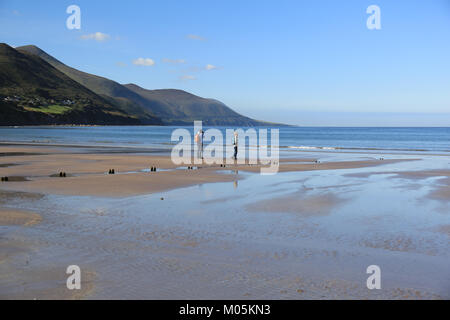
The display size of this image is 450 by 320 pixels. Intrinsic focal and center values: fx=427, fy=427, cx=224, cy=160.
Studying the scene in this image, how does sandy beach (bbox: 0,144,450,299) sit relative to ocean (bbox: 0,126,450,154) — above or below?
below

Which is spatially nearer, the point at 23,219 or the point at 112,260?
the point at 112,260

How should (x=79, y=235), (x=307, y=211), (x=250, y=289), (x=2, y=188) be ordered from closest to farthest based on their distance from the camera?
(x=250, y=289), (x=79, y=235), (x=307, y=211), (x=2, y=188)

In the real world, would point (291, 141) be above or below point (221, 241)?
above

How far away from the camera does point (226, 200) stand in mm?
12789

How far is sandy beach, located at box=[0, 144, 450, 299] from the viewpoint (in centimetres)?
576

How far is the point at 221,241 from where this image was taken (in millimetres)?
8125

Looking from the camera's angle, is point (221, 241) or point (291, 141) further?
point (291, 141)

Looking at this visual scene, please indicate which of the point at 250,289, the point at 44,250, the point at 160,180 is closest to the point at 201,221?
the point at 44,250

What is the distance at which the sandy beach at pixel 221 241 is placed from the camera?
5.76 meters

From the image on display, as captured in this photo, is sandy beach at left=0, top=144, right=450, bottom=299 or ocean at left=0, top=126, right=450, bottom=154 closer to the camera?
sandy beach at left=0, top=144, right=450, bottom=299

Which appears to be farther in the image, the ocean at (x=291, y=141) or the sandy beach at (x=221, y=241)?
the ocean at (x=291, y=141)

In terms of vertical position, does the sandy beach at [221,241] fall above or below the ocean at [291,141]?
below
